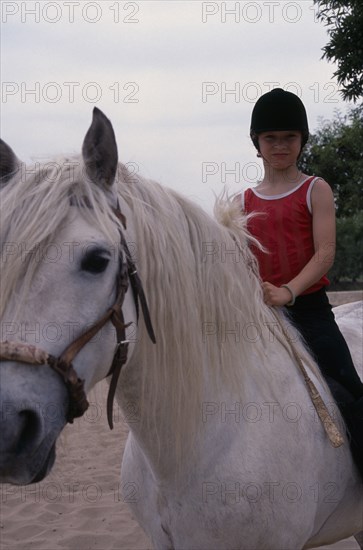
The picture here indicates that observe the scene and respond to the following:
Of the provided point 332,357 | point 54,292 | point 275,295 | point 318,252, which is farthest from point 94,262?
point 332,357

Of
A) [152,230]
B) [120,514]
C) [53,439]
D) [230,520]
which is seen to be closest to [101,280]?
[152,230]

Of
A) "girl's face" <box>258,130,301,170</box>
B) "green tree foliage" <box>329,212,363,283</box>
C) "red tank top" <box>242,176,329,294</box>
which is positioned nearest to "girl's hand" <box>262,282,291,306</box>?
"red tank top" <box>242,176,329,294</box>

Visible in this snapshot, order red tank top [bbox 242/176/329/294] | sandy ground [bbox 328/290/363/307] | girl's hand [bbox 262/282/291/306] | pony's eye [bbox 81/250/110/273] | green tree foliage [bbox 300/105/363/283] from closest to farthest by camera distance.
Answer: pony's eye [bbox 81/250/110/273] < girl's hand [bbox 262/282/291/306] < red tank top [bbox 242/176/329/294] < sandy ground [bbox 328/290/363/307] < green tree foliage [bbox 300/105/363/283]

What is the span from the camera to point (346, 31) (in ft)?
24.2

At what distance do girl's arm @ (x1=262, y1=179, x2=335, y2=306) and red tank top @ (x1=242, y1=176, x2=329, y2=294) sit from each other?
0.05 m

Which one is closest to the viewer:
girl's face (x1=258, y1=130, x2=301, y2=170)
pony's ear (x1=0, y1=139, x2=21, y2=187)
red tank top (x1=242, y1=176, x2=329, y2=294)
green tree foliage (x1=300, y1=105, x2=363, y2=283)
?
pony's ear (x1=0, y1=139, x2=21, y2=187)

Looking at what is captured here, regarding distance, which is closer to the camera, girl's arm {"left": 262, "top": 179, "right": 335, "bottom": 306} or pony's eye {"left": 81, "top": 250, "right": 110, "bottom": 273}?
pony's eye {"left": 81, "top": 250, "right": 110, "bottom": 273}

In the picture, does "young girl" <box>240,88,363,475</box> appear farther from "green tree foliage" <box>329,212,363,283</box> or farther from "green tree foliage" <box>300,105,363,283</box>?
"green tree foliage" <box>329,212,363,283</box>

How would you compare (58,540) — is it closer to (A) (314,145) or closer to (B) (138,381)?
(B) (138,381)

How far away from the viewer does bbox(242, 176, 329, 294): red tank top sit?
8.60 feet

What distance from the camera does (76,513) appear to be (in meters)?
4.80

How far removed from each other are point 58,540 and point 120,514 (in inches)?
23.1

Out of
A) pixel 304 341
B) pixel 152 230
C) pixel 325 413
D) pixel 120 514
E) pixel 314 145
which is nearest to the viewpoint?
pixel 152 230

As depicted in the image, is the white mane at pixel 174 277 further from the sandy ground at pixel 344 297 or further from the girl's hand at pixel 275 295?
the sandy ground at pixel 344 297
